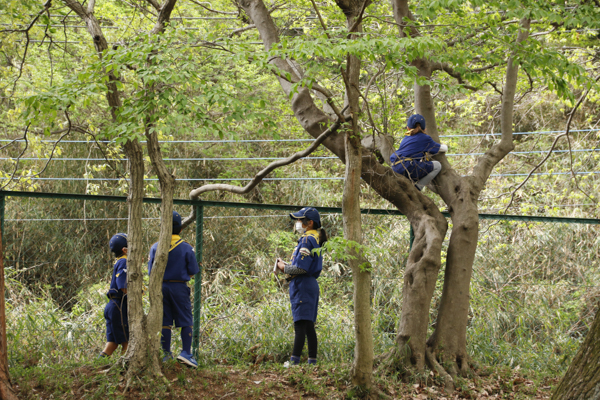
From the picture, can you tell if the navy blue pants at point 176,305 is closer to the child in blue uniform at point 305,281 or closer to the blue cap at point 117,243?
the blue cap at point 117,243

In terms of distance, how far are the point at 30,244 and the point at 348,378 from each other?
8.04 m

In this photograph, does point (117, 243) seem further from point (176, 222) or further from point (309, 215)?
point (309, 215)

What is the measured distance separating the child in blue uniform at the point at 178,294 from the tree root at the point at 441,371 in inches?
89.5

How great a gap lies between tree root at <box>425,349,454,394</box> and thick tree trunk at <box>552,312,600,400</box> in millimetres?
2087

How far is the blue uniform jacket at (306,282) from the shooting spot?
4.95 m

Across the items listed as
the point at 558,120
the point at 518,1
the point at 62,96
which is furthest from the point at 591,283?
→ the point at 558,120

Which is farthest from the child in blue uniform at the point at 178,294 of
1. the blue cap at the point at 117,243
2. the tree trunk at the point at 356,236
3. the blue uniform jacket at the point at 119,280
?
the tree trunk at the point at 356,236

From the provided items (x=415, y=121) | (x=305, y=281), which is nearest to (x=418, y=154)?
(x=415, y=121)

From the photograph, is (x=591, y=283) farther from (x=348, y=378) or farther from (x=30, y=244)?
(x=30, y=244)

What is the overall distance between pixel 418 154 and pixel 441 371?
7.70 feet

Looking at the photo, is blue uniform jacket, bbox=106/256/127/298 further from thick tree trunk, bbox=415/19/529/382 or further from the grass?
thick tree trunk, bbox=415/19/529/382

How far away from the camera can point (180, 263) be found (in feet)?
15.5

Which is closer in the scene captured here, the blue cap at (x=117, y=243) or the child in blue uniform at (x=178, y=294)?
the child in blue uniform at (x=178, y=294)

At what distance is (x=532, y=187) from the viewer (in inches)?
438
